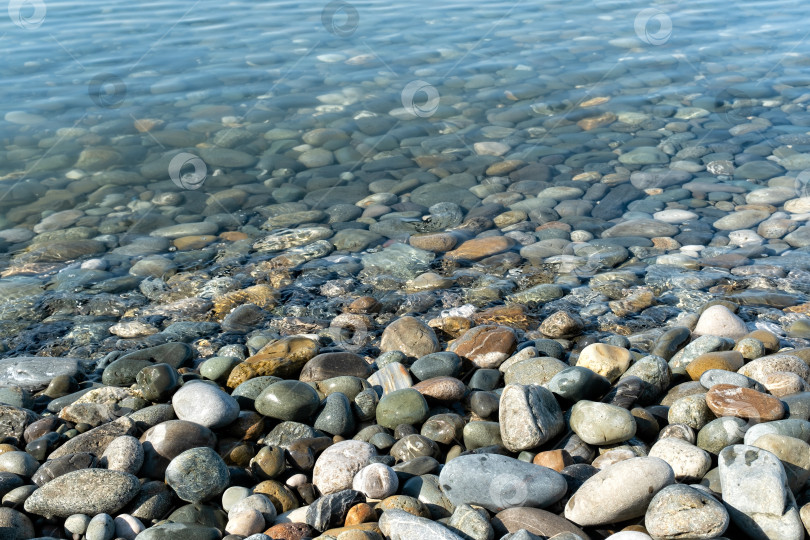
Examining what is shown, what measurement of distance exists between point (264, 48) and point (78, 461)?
31.6ft

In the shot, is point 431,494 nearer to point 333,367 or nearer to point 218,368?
point 333,367

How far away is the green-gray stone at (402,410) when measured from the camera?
341cm

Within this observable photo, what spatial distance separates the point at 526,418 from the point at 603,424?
14.4 inches

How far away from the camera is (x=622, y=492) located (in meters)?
2.58

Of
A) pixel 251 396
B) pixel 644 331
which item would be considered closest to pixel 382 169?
pixel 644 331

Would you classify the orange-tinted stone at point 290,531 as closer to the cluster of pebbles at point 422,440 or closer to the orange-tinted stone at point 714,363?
the cluster of pebbles at point 422,440

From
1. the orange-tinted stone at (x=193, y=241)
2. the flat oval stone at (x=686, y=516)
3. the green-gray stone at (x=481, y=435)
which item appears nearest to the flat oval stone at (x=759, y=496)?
the flat oval stone at (x=686, y=516)

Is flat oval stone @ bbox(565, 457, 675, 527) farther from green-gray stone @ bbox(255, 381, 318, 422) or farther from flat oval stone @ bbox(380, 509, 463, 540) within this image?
green-gray stone @ bbox(255, 381, 318, 422)

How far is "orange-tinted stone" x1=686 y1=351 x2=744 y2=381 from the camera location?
3.64 metres

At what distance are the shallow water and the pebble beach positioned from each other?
0.04 m

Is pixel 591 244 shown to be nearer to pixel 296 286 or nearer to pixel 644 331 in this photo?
pixel 644 331

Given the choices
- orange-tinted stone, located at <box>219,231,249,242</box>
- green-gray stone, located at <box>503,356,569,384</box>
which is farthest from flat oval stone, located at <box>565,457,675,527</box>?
orange-tinted stone, located at <box>219,231,249,242</box>

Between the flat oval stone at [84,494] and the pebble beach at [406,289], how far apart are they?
0.01 meters

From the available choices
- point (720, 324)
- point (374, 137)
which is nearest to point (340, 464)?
point (720, 324)
